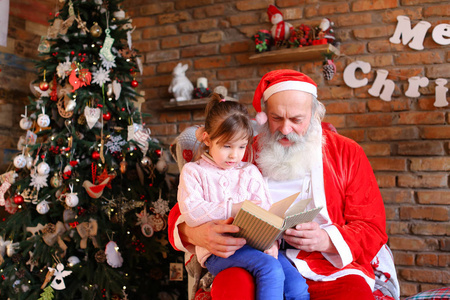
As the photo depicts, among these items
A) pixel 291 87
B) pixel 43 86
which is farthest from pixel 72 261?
pixel 291 87

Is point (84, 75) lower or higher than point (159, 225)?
higher

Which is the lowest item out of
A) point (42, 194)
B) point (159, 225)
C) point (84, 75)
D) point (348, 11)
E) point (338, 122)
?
point (159, 225)

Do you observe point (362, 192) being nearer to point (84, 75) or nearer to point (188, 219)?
point (188, 219)

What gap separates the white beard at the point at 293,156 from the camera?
188 centimetres

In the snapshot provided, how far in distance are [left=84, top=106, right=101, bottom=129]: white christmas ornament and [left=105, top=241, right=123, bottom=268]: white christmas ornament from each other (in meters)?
0.78

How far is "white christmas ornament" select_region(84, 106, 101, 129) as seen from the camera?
2.77 meters

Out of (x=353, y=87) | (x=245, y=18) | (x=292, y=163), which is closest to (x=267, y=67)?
(x=245, y=18)

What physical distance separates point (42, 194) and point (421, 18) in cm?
281

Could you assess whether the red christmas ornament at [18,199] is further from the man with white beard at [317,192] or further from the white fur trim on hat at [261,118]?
the white fur trim on hat at [261,118]

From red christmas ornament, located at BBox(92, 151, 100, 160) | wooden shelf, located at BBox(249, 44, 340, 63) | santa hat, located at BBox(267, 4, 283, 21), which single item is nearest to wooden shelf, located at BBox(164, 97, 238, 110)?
wooden shelf, located at BBox(249, 44, 340, 63)

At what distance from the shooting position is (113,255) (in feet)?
9.16

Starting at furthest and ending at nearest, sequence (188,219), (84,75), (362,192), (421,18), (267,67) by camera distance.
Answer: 1. (267,67)
2. (421,18)
3. (84,75)
4. (362,192)
5. (188,219)

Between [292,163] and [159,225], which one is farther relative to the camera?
[159,225]

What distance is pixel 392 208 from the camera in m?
2.97
